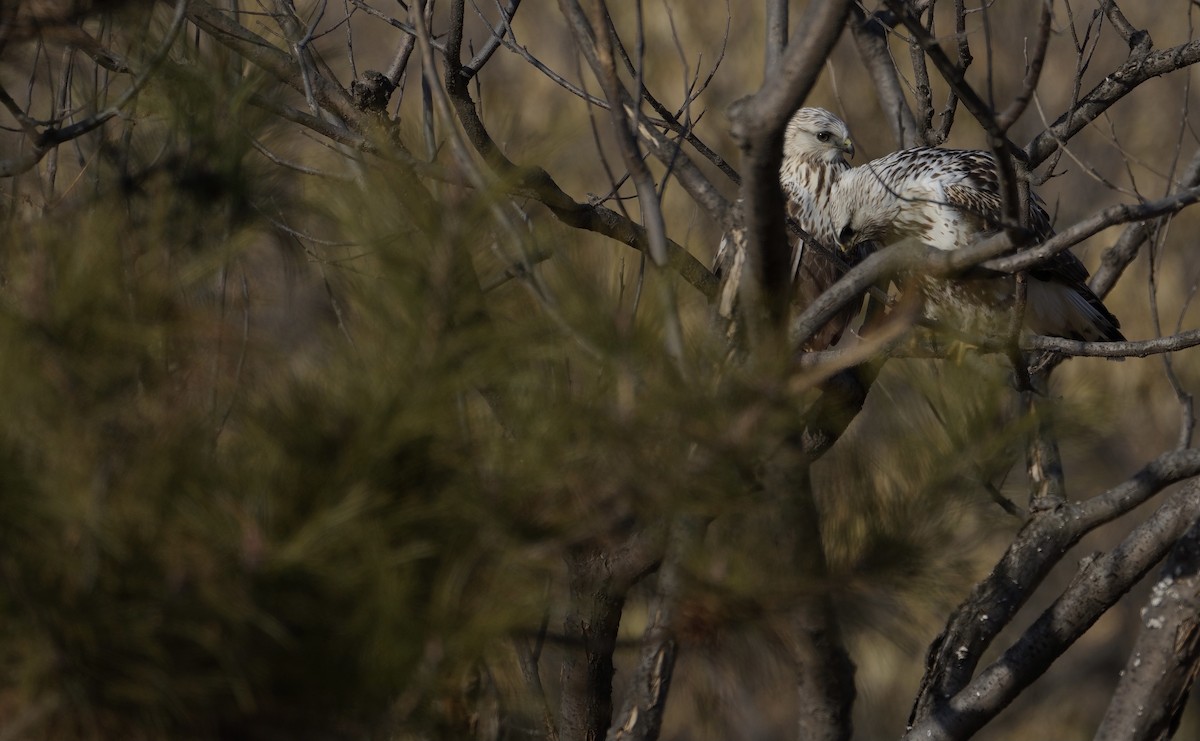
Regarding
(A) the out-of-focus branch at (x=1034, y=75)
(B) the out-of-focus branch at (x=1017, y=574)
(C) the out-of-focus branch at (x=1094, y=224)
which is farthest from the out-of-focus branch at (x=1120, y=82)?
(A) the out-of-focus branch at (x=1034, y=75)

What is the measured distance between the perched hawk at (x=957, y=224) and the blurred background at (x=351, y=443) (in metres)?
2.02

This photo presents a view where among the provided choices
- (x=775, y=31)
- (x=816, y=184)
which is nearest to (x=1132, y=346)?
(x=775, y=31)

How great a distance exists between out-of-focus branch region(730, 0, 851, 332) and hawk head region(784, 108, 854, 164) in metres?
2.36

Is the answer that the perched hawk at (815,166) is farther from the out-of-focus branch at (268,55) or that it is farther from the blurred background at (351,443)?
the blurred background at (351,443)

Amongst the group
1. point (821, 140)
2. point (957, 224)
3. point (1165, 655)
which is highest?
point (821, 140)

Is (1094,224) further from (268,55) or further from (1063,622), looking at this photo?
(268,55)

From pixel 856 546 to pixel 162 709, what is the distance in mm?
734

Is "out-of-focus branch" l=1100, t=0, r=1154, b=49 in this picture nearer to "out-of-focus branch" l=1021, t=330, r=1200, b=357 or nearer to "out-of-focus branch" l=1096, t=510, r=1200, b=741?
"out-of-focus branch" l=1021, t=330, r=1200, b=357

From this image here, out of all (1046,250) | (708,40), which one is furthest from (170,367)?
(708,40)

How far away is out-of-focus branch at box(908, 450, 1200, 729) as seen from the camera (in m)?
2.61

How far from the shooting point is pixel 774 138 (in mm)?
1576

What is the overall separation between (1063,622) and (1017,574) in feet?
0.88

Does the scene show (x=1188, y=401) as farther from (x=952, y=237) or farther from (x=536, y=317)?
(x=536, y=317)

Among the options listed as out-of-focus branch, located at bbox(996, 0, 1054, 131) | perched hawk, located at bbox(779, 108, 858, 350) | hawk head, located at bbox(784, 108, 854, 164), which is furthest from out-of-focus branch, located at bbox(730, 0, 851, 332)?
hawk head, located at bbox(784, 108, 854, 164)
